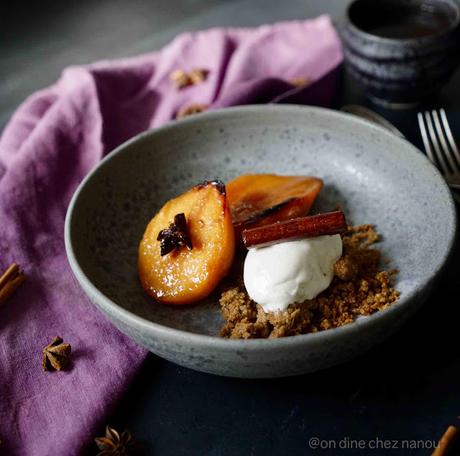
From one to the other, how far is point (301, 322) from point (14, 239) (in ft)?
2.20

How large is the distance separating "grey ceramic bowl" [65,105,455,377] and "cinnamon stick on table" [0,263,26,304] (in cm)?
17

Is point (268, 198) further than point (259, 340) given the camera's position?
Yes

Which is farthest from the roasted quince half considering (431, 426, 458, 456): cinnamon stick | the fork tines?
the fork tines

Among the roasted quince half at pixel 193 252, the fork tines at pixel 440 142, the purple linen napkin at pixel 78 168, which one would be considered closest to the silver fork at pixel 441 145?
the fork tines at pixel 440 142

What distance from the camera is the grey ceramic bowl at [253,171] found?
942 mm

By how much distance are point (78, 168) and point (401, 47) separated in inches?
32.0

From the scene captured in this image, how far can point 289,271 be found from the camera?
1066 mm

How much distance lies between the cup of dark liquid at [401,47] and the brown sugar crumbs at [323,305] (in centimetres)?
61

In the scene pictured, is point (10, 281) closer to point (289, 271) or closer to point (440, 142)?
point (289, 271)

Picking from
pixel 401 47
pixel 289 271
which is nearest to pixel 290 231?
pixel 289 271

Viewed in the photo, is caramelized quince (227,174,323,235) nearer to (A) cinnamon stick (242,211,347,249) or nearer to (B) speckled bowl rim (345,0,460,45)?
(A) cinnamon stick (242,211,347,249)

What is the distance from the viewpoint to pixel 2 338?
3.86 feet

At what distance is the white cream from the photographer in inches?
41.9

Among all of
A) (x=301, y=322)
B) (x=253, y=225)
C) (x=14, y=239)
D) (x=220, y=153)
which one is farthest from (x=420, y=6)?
(x=14, y=239)
